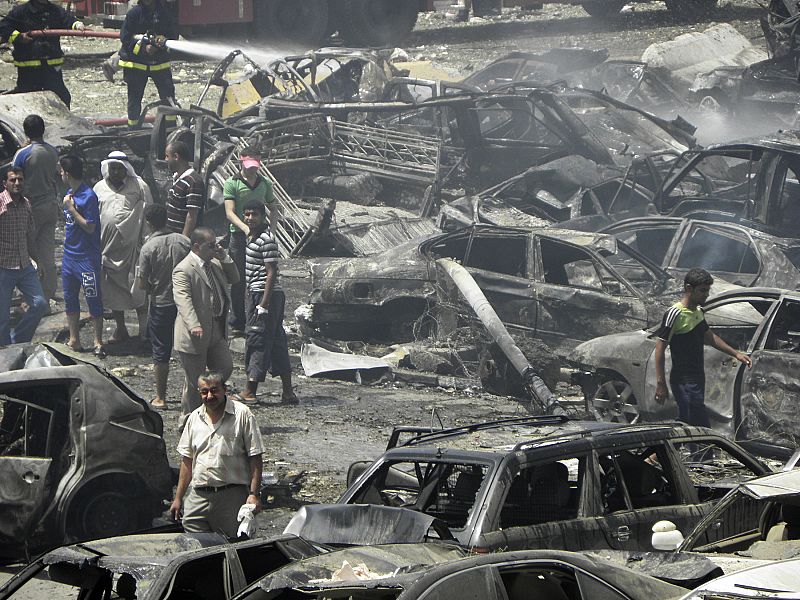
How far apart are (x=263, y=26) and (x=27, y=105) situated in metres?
8.84

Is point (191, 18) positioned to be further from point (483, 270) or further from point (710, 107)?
point (483, 270)

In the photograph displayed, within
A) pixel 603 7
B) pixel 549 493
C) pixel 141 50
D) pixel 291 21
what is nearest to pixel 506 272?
pixel 549 493

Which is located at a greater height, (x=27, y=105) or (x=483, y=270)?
(x=27, y=105)

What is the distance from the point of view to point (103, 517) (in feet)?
24.5

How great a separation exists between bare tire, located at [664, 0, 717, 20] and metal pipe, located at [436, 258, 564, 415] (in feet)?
60.3

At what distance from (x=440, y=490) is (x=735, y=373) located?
11.6 ft

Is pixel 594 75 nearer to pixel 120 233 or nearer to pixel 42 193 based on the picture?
pixel 42 193

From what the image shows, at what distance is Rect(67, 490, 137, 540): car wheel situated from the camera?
7.38 meters

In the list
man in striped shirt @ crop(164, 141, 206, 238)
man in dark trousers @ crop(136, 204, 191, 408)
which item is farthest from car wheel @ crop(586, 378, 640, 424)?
man in striped shirt @ crop(164, 141, 206, 238)

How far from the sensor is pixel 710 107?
70.1 feet

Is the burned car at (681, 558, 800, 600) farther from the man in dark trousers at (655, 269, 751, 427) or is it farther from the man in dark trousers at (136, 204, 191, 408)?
the man in dark trousers at (136, 204, 191, 408)

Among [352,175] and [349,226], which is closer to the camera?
[349,226]

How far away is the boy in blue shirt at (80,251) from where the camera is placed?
435 inches

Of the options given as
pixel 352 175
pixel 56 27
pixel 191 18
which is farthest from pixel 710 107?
pixel 56 27
